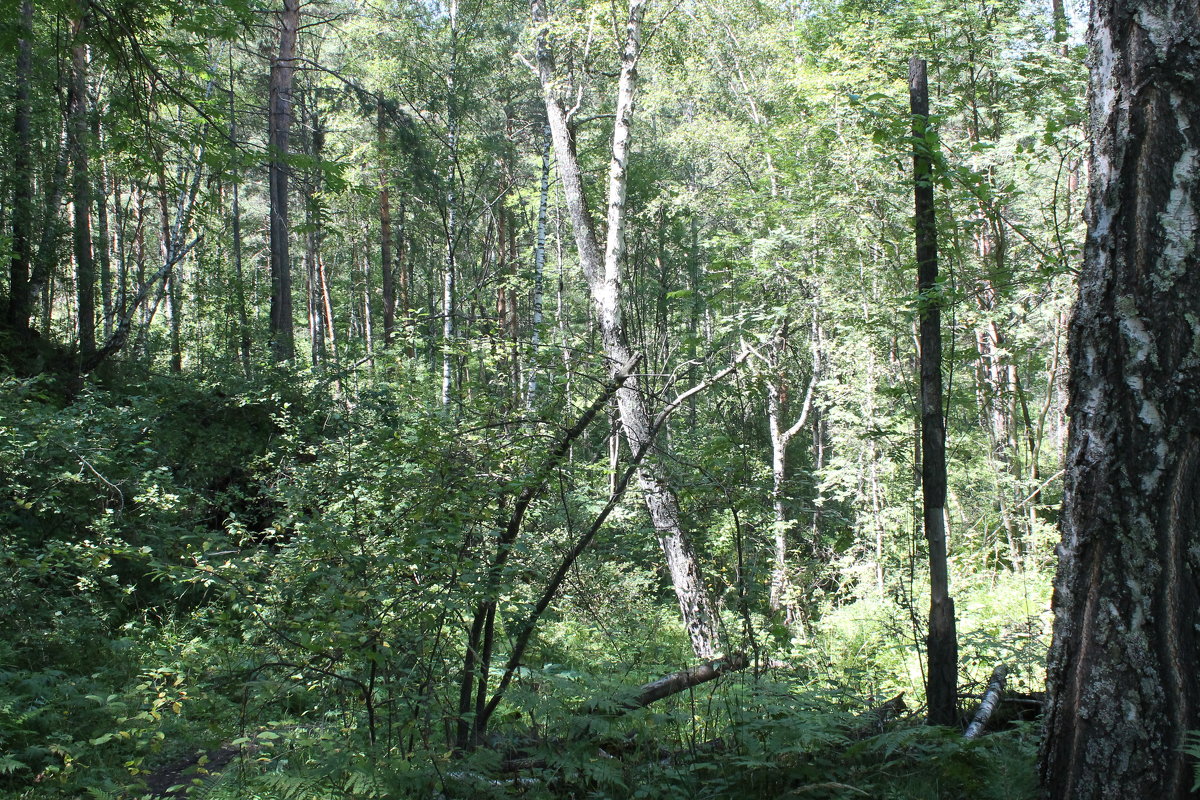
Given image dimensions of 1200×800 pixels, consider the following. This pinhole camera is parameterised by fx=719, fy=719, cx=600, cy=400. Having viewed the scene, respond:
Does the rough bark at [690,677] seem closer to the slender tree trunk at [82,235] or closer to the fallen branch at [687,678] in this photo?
the fallen branch at [687,678]

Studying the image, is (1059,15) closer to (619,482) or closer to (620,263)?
(620,263)

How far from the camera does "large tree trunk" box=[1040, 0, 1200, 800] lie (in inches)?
82.5

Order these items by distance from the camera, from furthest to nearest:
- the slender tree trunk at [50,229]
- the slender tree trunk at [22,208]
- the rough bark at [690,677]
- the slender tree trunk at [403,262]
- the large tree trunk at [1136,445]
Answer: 1. the slender tree trunk at [403,262]
2. the slender tree trunk at [50,229]
3. the slender tree trunk at [22,208]
4. the rough bark at [690,677]
5. the large tree trunk at [1136,445]

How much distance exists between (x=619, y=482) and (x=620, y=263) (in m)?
4.69

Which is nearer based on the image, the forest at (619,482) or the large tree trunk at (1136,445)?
the large tree trunk at (1136,445)

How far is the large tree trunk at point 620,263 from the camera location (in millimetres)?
6832

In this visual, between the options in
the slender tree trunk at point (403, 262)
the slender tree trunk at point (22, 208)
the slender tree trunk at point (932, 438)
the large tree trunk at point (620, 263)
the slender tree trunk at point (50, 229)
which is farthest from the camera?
the slender tree trunk at point (403, 262)

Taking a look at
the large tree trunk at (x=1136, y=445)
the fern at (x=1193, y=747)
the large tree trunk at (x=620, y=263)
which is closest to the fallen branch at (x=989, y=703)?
the large tree trunk at (x=1136, y=445)

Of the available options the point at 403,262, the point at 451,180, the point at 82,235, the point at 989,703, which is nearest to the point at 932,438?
the point at 989,703

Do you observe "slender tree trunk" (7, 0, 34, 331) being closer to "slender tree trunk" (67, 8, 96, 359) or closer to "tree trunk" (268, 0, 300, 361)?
"slender tree trunk" (67, 8, 96, 359)

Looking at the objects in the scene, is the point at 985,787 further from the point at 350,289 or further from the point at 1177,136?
the point at 350,289

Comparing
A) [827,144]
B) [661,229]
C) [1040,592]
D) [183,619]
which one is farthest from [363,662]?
[661,229]

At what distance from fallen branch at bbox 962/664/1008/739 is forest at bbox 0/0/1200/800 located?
3cm

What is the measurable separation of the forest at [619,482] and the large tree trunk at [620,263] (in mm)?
55
